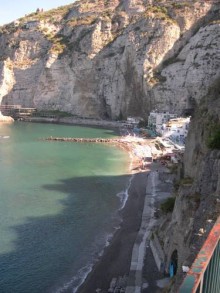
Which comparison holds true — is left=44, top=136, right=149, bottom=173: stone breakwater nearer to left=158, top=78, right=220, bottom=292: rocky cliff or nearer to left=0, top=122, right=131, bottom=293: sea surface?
left=0, top=122, right=131, bottom=293: sea surface

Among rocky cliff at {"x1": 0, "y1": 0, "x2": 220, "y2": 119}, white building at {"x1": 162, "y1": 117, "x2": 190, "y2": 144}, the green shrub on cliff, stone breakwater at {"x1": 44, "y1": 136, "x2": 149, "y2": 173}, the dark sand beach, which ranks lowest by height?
the dark sand beach

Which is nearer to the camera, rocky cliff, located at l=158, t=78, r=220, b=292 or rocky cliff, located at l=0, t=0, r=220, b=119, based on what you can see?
rocky cliff, located at l=158, t=78, r=220, b=292

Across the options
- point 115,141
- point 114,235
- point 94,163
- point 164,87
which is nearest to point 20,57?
point 164,87

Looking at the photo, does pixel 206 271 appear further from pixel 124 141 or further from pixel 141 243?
pixel 124 141

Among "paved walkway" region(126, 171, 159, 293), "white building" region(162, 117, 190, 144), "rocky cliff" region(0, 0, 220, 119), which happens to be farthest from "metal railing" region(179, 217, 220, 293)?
"rocky cliff" region(0, 0, 220, 119)

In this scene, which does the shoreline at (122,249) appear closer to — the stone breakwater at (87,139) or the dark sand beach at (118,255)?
the dark sand beach at (118,255)
